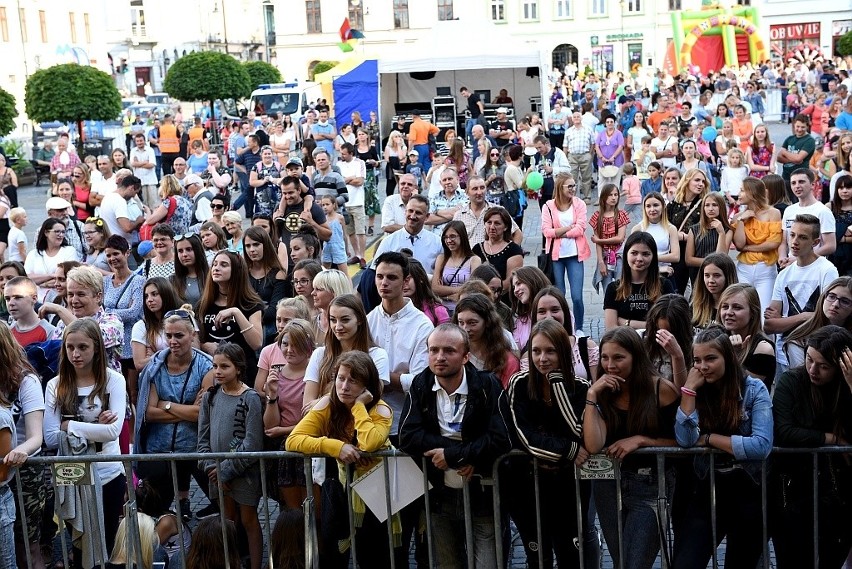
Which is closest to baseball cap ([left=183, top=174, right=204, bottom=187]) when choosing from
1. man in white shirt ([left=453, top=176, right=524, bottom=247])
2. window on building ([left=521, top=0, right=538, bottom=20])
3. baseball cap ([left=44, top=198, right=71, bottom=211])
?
baseball cap ([left=44, top=198, right=71, bottom=211])

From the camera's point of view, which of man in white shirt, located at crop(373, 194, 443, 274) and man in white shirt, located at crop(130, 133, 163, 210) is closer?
man in white shirt, located at crop(373, 194, 443, 274)

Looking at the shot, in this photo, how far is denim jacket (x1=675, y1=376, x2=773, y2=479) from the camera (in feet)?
15.5

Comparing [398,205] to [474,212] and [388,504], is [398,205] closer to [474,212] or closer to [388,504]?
[474,212]

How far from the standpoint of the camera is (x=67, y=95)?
2862cm

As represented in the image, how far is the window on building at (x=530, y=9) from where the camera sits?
69875 millimetres

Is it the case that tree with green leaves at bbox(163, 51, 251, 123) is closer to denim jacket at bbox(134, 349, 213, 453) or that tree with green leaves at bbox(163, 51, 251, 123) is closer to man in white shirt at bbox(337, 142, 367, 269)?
man in white shirt at bbox(337, 142, 367, 269)

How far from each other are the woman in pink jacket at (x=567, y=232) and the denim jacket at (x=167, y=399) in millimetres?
4437

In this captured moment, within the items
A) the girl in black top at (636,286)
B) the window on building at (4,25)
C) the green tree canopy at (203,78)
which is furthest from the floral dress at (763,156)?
the window on building at (4,25)

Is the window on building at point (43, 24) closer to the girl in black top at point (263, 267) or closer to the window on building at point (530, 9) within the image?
the window on building at point (530, 9)

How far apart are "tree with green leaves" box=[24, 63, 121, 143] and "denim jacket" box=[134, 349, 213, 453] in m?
24.2

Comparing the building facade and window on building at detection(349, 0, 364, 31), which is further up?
window on building at detection(349, 0, 364, 31)

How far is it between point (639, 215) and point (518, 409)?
872cm

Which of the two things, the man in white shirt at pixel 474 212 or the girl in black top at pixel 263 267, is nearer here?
the girl in black top at pixel 263 267

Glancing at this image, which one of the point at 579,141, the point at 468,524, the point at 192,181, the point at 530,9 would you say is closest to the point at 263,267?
the point at 468,524
